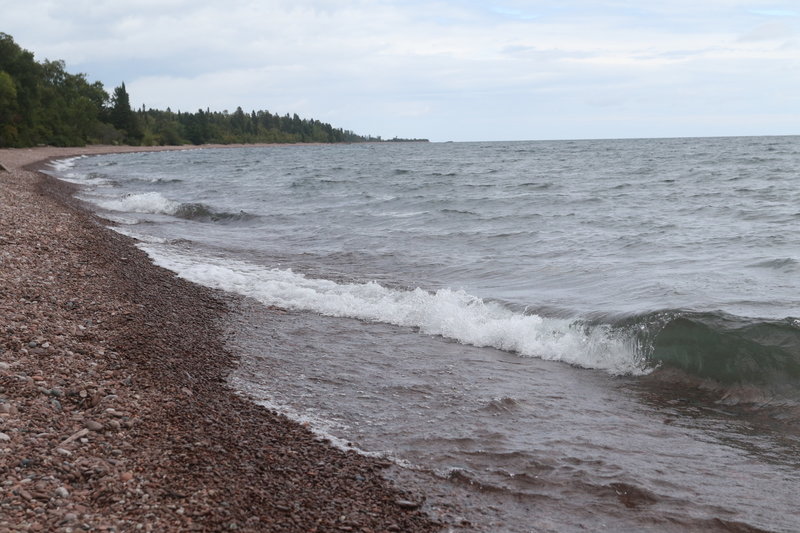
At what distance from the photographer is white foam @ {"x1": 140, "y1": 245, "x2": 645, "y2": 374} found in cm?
782

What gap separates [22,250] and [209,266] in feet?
10.7

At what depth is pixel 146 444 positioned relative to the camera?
427 centimetres

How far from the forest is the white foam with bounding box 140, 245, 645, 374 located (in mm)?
59909

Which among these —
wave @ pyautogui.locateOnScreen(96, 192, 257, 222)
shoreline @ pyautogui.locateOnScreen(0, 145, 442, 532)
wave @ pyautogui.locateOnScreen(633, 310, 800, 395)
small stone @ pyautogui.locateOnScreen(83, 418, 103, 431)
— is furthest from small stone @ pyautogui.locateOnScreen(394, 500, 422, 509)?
wave @ pyautogui.locateOnScreen(96, 192, 257, 222)

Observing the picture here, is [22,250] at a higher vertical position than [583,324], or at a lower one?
higher

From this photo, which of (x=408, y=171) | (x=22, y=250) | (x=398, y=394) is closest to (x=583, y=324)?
(x=398, y=394)

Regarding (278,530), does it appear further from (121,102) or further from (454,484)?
(121,102)

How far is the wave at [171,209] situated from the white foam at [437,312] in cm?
920

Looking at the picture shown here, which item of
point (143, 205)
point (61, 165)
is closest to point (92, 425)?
point (143, 205)

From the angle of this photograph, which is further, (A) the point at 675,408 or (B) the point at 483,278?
(B) the point at 483,278

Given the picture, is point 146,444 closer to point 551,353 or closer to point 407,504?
point 407,504

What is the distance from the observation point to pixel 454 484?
4.50 metres

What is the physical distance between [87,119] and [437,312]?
99.0 m

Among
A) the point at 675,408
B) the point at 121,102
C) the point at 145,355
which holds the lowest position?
the point at 675,408
